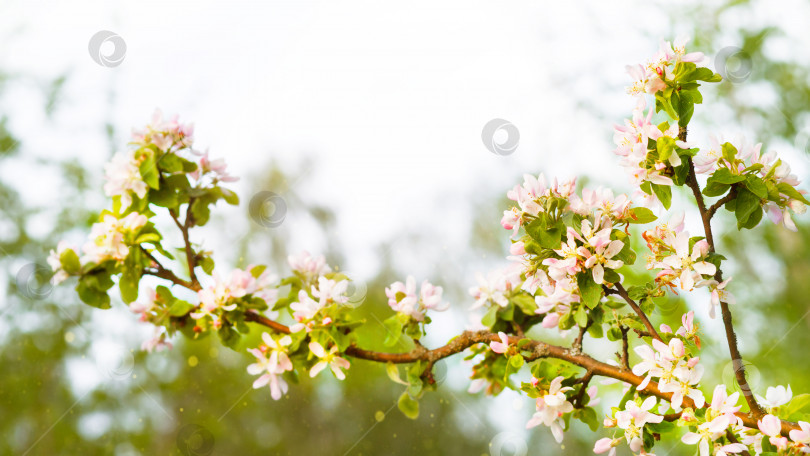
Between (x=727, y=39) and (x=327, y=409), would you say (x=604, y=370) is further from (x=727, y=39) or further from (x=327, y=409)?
(x=727, y=39)

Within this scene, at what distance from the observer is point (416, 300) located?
848 mm

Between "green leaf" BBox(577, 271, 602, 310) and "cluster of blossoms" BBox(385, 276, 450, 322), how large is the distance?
22 centimetres

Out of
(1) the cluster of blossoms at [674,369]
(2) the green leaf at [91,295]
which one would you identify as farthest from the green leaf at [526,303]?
(2) the green leaf at [91,295]

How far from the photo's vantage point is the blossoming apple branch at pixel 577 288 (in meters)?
0.65

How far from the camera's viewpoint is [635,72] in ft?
2.30

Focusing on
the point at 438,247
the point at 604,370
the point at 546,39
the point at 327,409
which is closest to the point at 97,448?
the point at 327,409

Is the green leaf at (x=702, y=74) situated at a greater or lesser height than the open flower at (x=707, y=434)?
greater

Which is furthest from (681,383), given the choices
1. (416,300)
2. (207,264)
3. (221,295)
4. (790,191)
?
(207,264)

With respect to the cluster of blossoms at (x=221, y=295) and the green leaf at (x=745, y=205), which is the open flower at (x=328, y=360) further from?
the green leaf at (x=745, y=205)

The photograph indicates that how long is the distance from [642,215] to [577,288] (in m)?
0.11

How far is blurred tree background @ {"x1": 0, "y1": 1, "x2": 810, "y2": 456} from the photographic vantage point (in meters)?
2.28

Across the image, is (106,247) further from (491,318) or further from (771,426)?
(771,426)

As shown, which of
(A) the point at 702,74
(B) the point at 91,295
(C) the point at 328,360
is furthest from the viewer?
(B) the point at 91,295

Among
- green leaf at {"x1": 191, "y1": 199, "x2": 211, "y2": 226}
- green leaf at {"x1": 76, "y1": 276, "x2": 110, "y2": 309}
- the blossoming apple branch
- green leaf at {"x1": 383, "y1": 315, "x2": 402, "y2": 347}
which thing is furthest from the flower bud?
green leaf at {"x1": 76, "y1": 276, "x2": 110, "y2": 309}
